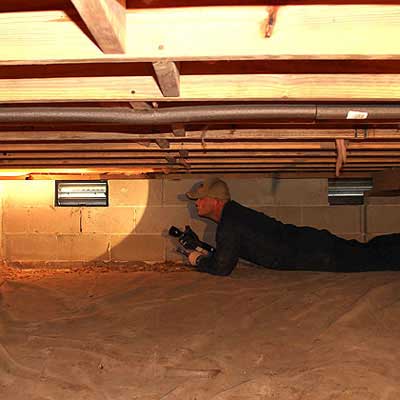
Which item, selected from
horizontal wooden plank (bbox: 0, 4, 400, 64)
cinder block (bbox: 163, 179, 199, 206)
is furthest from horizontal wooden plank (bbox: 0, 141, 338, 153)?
cinder block (bbox: 163, 179, 199, 206)

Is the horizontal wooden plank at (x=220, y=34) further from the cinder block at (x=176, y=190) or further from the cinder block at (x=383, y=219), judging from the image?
the cinder block at (x=383, y=219)

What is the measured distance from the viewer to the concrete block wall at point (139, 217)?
474 cm

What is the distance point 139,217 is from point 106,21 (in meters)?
3.81

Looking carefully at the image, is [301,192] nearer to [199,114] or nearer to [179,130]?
[179,130]

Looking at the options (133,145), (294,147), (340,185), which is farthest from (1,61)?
(340,185)

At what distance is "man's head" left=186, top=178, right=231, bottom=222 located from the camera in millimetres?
4098

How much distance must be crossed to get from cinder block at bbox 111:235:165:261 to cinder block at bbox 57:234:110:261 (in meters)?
0.08

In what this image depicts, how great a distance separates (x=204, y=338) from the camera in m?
2.56

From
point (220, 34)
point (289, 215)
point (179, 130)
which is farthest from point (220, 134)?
point (289, 215)

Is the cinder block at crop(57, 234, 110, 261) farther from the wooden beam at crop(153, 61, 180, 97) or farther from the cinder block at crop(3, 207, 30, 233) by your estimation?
the wooden beam at crop(153, 61, 180, 97)

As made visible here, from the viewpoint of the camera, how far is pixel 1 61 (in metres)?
1.28

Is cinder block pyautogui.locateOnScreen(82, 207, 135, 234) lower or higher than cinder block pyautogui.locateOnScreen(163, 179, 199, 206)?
lower

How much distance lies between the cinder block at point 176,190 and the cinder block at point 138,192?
58 mm

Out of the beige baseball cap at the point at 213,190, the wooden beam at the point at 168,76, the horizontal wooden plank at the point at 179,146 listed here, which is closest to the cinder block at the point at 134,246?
the beige baseball cap at the point at 213,190
